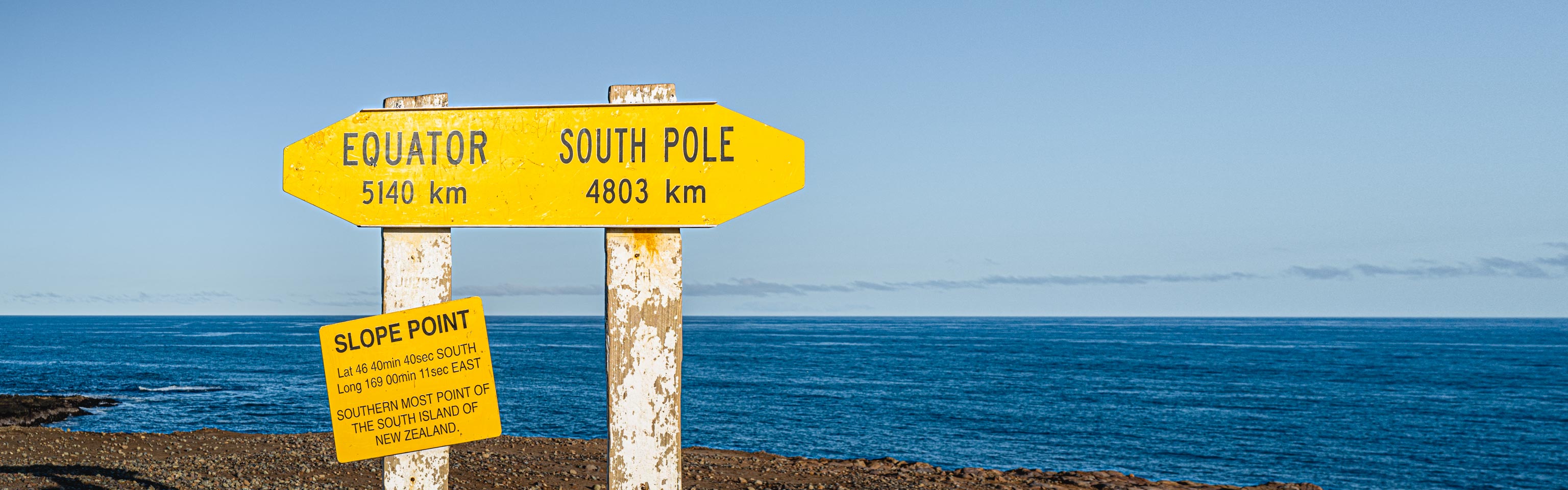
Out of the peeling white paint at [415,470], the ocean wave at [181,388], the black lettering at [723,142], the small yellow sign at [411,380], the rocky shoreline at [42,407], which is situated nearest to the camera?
the black lettering at [723,142]

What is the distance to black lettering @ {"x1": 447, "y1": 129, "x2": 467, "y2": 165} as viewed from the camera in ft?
14.0

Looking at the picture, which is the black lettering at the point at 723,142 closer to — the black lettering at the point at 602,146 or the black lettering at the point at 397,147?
the black lettering at the point at 602,146

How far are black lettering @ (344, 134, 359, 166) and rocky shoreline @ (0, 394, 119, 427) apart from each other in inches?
1429

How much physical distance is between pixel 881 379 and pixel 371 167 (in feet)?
196

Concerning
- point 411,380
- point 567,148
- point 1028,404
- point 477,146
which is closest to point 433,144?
point 477,146

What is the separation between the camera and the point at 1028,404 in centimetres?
4872

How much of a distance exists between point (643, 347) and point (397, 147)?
5.13 ft

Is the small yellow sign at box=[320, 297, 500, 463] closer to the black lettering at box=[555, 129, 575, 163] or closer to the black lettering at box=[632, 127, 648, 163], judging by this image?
the black lettering at box=[555, 129, 575, 163]

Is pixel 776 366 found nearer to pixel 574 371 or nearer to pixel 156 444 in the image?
pixel 574 371

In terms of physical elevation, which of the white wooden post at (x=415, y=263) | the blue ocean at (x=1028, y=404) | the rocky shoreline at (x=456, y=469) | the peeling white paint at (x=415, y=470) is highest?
the white wooden post at (x=415, y=263)

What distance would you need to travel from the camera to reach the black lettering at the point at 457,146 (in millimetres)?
4277

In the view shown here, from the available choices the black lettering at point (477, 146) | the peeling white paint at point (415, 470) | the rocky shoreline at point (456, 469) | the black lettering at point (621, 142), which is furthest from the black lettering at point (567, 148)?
the rocky shoreline at point (456, 469)

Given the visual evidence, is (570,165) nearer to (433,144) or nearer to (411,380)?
(433,144)

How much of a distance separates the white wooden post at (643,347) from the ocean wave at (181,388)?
55.4m
